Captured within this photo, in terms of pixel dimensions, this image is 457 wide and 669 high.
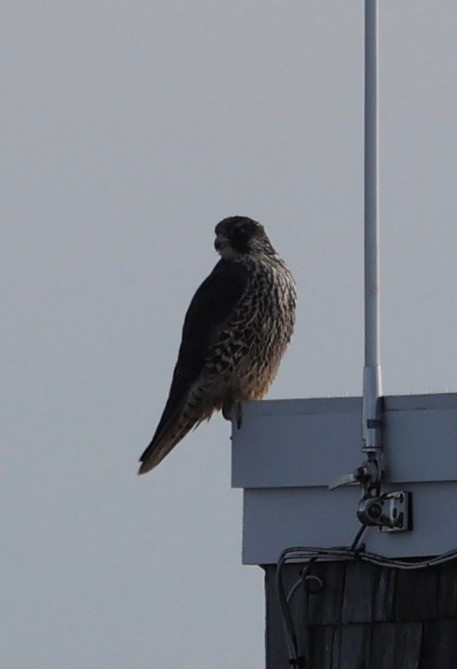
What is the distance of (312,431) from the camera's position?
4277mm

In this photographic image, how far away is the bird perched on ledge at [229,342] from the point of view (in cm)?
698

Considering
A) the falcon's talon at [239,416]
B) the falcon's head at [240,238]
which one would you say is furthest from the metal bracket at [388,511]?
the falcon's head at [240,238]

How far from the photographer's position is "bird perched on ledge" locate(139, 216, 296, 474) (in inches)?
275

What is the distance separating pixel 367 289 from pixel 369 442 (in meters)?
0.42

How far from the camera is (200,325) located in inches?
283

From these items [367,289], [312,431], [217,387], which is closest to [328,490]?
[312,431]

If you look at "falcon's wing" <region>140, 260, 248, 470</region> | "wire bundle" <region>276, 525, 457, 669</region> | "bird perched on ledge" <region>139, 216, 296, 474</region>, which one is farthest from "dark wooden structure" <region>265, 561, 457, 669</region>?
"falcon's wing" <region>140, 260, 248, 470</region>

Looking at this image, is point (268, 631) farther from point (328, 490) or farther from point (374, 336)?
point (374, 336)

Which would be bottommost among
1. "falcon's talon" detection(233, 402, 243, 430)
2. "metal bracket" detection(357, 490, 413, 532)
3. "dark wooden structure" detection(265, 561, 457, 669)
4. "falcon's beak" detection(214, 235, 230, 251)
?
"dark wooden structure" detection(265, 561, 457, 669)

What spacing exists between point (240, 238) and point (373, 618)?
3.95 meters

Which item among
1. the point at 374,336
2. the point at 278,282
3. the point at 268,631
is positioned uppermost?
the point at 278,282

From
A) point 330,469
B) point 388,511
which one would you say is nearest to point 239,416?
point 330,469

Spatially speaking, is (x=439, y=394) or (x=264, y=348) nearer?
(x=439, y=394)

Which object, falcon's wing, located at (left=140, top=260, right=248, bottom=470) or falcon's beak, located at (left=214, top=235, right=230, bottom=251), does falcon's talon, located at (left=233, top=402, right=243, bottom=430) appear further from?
falcon's beak, located at (left=214, top=235, right=230, bottom=251)
